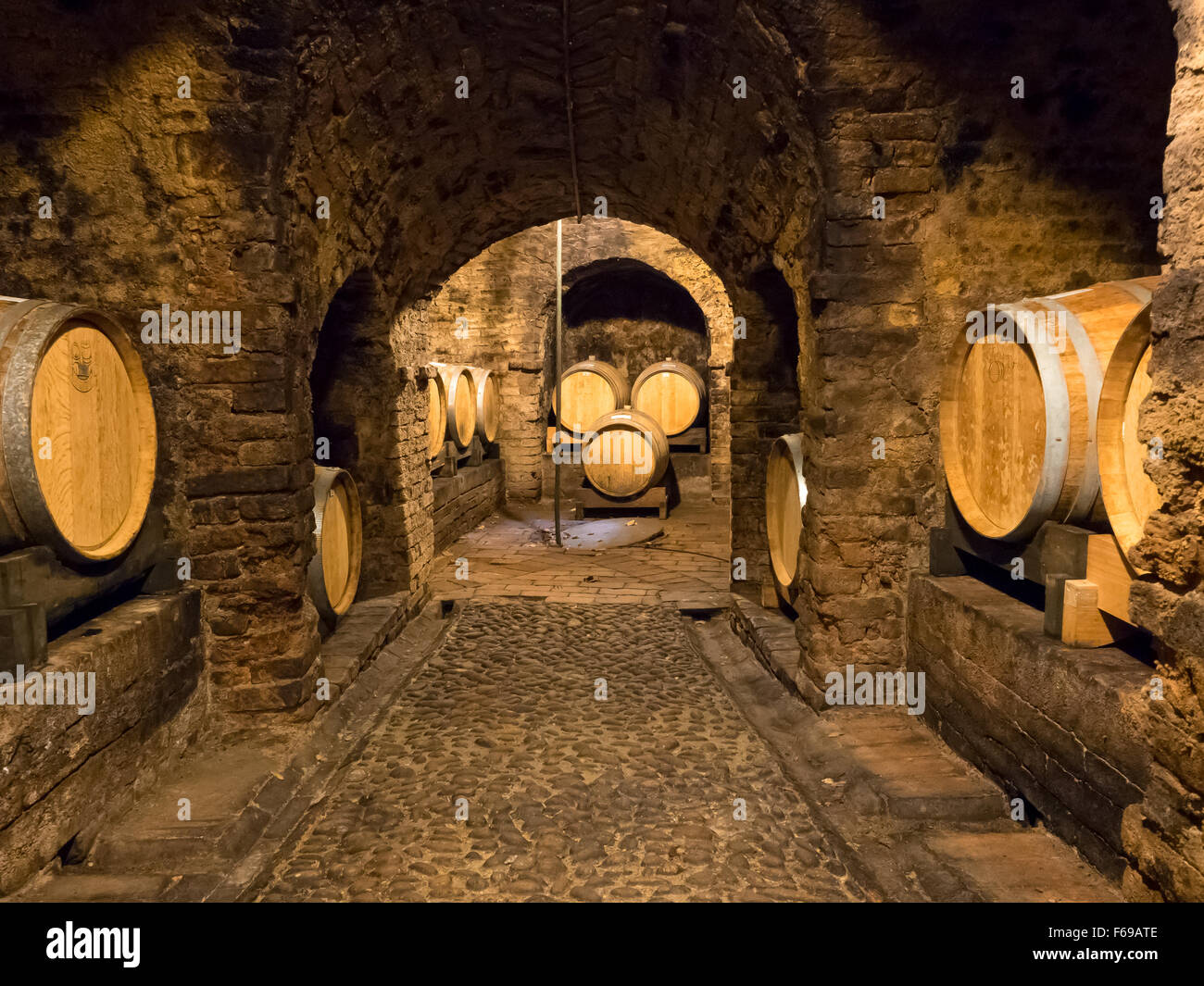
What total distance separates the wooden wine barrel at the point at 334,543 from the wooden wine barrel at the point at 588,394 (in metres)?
6.69

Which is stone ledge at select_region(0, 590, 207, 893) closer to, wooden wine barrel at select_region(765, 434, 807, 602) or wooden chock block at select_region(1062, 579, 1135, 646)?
wooden wine barrel at select_region(765, 434, 807, 602)

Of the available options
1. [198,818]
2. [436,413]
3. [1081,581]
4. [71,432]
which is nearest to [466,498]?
[436,413]

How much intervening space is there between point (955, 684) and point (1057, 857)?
0.88 meters

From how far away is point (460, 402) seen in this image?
877 centimetres

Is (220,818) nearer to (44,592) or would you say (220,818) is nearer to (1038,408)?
(44,592)

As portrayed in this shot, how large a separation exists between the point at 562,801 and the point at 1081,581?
2.02 m

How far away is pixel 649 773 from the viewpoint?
354cm

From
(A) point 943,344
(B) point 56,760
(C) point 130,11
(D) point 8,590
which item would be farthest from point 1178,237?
(C) point 130,11

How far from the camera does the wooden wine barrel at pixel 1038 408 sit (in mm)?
2658

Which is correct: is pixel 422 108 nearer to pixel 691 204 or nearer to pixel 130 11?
pixel 130 11

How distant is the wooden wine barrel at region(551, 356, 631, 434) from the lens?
1135cm

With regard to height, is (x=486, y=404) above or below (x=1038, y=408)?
above

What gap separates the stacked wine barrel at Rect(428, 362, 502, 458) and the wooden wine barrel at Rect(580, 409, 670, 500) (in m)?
1.28

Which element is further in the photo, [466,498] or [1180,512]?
[466,498]
